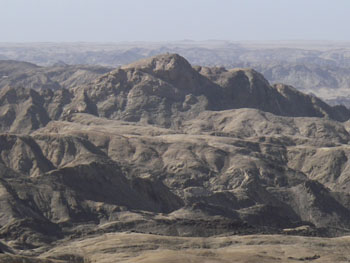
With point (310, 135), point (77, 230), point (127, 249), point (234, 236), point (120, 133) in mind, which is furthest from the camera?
point (310, 135)

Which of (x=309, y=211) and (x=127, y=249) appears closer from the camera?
(x=127, y=249)

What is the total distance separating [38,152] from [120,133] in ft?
82.7

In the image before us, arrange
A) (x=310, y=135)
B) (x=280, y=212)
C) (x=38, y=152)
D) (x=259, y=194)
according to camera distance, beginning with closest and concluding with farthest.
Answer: (x=280, y=212), (x=259, y=194), (x=38, y=152), (x=310, y=135)

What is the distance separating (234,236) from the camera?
308ft

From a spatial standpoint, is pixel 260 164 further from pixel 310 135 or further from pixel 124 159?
pixel 310 135

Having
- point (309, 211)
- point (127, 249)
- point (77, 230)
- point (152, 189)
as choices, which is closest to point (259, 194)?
point (309, 211)

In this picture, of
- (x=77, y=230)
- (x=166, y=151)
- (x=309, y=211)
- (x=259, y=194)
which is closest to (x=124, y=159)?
(x=166, y=151)

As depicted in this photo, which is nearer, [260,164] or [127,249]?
[127,249]

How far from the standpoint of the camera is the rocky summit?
89438mm

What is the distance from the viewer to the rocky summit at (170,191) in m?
89.4

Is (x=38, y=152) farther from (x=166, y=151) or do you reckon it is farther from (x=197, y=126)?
(x=197, y=126)

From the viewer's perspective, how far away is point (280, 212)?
122 m

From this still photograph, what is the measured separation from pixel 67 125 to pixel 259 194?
6027 cm

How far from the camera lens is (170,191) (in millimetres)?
130625
